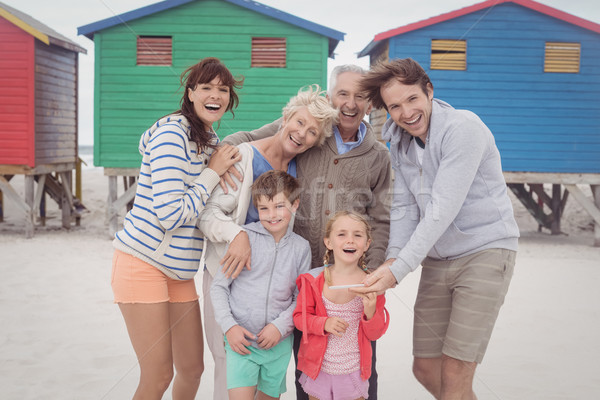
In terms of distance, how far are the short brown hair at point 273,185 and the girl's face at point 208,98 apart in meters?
0.42

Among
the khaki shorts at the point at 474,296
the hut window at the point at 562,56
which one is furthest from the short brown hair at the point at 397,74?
the hut window at the point at 562,56

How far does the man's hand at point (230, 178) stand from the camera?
10.1 ft

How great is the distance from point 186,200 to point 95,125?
1057 centimetres

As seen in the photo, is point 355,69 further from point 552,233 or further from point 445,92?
point 552,233

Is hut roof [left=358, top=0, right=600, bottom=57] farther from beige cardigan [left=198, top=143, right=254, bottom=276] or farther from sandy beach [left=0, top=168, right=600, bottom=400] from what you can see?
beige cardigan [left=198, top=143, right=254, bottom=276]

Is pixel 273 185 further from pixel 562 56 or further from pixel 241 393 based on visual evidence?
pixel 562 56

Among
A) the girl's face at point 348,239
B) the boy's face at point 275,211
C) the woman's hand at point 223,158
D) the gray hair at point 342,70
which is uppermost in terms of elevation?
the gray hair at point 342,70

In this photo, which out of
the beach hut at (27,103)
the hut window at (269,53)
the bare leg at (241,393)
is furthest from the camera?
the hut window at (269,53)

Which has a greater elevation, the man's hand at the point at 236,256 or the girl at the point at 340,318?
the man's hand at the point at 236,256

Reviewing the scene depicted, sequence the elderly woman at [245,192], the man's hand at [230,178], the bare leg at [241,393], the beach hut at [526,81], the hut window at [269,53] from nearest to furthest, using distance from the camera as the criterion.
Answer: the bare leg at [241,393] < the elderly woman at [245,192] < the man's hand at [230,178] < the hut window at [269,53] < the beach hut at [526,81]

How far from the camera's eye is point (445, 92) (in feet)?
41.7

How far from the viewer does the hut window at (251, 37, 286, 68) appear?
40.9 ft

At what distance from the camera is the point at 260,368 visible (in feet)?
9.69

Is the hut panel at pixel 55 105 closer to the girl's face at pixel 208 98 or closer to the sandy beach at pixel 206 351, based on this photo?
the sandy beach at pixel 206 351
